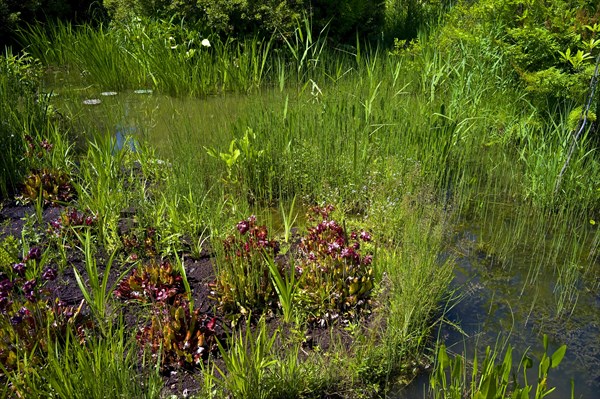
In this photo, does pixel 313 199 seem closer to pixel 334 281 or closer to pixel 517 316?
pixel 334 281

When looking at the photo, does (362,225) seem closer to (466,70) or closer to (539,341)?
(539,341)

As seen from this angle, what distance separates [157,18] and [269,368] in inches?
260

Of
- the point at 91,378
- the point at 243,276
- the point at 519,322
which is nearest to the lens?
the point at 91,378

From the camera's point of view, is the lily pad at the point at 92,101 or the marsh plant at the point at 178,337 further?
the lily pad at the point at 92,101

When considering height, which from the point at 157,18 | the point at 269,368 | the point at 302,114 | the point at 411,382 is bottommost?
the point at 411,382

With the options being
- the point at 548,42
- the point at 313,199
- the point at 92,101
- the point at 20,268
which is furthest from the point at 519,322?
the point at 92,101

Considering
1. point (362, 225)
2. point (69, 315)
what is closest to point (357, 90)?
point (362, 225)

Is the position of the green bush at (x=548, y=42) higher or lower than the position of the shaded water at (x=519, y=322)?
higher

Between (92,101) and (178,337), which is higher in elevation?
(92,101)

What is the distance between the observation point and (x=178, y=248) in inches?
145

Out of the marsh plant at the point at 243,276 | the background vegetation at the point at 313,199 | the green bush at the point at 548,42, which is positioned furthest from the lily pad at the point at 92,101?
the green bush at the point at 548,42

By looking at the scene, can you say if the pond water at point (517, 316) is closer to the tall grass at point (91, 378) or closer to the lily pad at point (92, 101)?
the tall grass at point (91, 378)

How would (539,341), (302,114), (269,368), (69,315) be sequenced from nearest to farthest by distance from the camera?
(269,368) → (69,315) → (539,341) → (302,114)

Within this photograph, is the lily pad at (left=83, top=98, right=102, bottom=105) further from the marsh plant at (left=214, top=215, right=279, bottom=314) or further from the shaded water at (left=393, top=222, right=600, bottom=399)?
the shaded water at (left=393, top=222, right=600, bottom=399)
